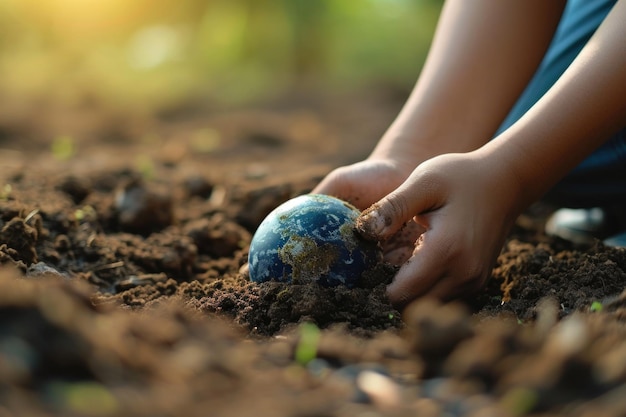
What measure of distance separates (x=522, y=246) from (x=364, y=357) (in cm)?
181

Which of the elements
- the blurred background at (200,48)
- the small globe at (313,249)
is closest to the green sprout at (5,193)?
the small globe at (313,249)

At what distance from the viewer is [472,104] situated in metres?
3.35

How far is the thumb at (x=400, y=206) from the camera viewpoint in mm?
2410

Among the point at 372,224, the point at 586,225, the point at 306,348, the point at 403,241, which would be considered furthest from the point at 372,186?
the point at 306,348

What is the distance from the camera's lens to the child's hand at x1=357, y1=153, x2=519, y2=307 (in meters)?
2.43

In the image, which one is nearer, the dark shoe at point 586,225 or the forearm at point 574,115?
the forearm at point 574,115

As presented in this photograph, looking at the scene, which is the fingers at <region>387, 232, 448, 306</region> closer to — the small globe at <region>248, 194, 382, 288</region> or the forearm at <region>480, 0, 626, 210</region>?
the small globe at <region>248, 194, 382, 288</region>

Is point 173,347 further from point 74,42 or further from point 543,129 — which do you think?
point 74,42

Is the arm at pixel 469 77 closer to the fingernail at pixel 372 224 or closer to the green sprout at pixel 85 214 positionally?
the fingernail at pixel 372 224

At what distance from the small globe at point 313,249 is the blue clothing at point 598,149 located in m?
1.35

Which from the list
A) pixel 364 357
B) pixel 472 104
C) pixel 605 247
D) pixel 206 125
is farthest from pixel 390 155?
pixel 206 125

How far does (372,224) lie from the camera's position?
95.7 inches

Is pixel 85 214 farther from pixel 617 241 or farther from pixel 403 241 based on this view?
pixel 617 241

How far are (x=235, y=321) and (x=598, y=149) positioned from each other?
196cm
